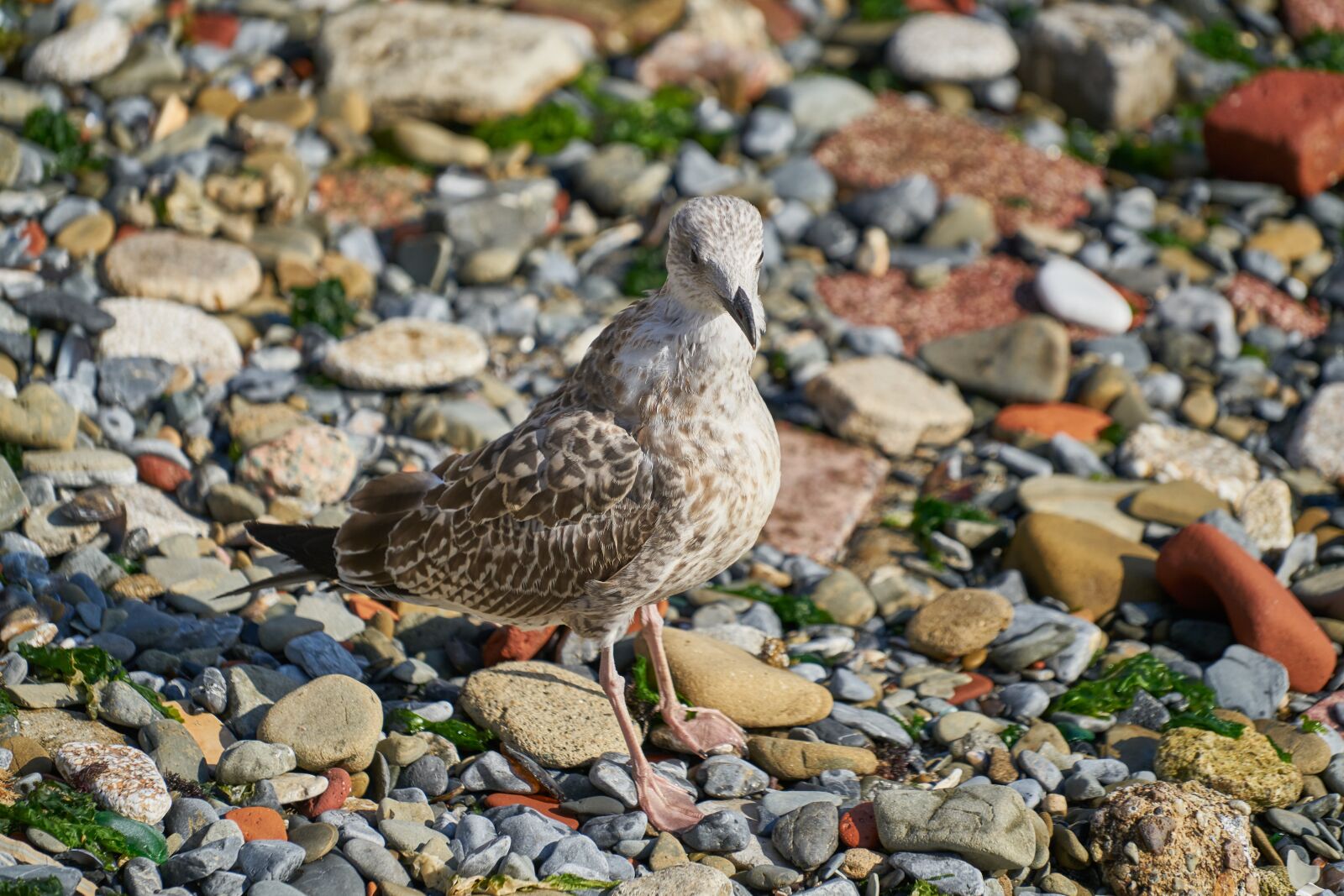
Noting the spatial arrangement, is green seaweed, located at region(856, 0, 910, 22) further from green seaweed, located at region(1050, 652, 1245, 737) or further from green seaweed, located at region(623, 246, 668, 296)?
green seaweed, located at region(1050, 652, 1245, 737)

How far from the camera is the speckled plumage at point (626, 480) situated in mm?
4809

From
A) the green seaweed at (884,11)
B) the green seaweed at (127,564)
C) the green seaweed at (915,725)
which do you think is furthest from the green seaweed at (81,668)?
the green seaweed at (884,11)

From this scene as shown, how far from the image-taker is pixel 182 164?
30.4ft

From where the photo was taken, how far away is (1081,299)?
29.9 feet

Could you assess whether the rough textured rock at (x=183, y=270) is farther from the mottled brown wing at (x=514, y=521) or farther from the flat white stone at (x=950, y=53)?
the flat white stone at (x=950, y=53)

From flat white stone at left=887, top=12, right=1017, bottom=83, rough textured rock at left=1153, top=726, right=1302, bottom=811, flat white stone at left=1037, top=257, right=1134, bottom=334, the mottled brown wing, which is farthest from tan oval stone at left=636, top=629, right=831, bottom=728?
flat white stone at left=887, top=12, right=1017, bottom=83

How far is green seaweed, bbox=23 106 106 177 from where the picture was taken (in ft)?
30.6

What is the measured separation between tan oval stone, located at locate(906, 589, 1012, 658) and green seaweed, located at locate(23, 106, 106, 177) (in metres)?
6.51

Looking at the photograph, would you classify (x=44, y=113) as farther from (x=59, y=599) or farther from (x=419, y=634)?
(x=419, y=634)

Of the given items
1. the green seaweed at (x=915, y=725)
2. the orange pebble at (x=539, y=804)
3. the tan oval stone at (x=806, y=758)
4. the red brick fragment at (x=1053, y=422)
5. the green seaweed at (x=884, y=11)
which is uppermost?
the green seaweed at (x=884, y=11)

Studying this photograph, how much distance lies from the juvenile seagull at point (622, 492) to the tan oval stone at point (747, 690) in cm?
29

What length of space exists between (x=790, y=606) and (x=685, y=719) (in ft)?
3.65

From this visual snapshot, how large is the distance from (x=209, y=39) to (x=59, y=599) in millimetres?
6313

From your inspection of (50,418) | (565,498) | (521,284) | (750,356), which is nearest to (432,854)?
(565,498)
